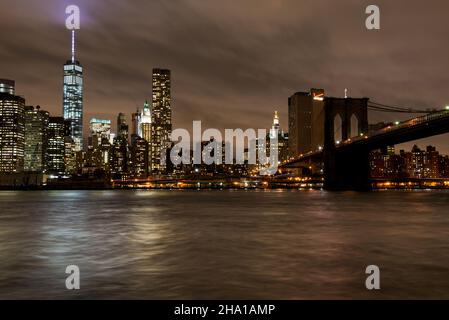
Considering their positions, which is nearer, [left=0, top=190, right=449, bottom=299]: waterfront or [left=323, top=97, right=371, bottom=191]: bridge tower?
[left=0, top=190, right=449, bottom=299]: waterfront

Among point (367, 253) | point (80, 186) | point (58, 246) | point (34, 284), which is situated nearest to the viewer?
point (34, 284)

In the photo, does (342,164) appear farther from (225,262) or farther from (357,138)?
(225,262)

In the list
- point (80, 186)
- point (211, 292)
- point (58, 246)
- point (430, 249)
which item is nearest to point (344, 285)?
point (211, 292)

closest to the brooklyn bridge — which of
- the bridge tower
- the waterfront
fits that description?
the bridge tower

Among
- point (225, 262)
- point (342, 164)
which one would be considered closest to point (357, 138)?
Result: point (342, 164)

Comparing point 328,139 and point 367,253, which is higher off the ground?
point 328,139

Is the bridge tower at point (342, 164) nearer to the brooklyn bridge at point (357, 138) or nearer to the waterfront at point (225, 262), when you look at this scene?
the brooklyn bridge at point (357, 138)

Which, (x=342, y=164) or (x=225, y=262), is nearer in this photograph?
(x=225, y=262)

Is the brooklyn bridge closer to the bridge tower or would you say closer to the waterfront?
the bridge tower

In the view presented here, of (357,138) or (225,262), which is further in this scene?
(357,138)

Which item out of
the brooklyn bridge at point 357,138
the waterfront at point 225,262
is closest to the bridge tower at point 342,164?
the brooklyn bridge at point 357,138

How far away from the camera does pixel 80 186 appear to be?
179875 millimetres
